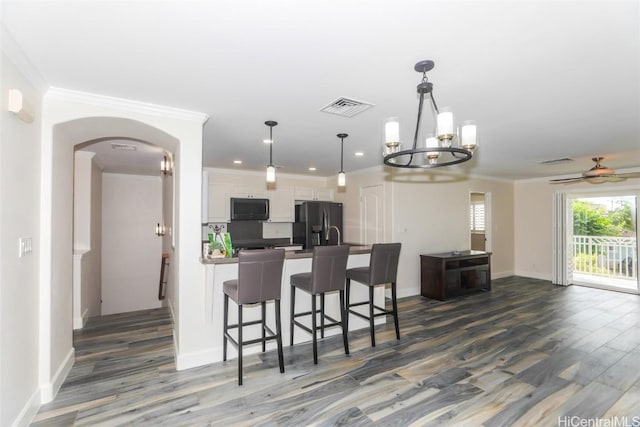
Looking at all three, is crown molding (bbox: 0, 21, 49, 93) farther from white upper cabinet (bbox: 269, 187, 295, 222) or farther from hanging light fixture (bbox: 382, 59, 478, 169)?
white upper cabinet (bbox: 269, 187, 295, 222)

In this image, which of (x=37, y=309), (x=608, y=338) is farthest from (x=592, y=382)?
(x=37, y=309)

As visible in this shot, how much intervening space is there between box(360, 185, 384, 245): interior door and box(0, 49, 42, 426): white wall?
4.85m

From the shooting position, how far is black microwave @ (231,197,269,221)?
19.1 feet

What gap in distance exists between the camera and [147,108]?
272cm

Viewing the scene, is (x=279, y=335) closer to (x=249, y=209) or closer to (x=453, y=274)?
(x=249, y=209)

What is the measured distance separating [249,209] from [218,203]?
1.91ft

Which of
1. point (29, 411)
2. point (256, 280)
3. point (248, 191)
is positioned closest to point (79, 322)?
point (29, 411)

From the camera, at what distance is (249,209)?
19.5 feet

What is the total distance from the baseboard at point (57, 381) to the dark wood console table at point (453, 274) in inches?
200

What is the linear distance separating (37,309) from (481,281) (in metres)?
6.49

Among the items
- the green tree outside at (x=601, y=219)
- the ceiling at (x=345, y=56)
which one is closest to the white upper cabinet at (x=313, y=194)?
the ceiling at (x=345, y=56)

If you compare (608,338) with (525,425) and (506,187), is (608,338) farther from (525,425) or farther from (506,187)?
(506,187)

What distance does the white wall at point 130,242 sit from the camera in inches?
233

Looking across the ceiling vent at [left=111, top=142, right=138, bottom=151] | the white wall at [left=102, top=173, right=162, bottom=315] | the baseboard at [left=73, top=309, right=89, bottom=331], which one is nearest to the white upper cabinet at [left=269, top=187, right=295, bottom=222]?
the white wall at [left=102, top=173, right=162, bottom=315]
